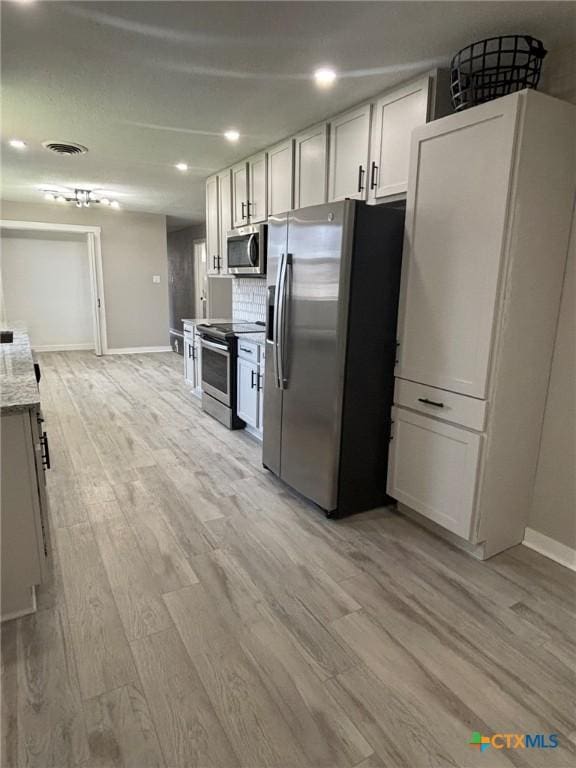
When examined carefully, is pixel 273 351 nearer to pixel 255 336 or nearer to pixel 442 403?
→ pixel 255 336

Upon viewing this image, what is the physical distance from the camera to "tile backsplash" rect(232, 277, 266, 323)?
4720 millimetres

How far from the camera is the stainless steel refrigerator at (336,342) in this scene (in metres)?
2.38

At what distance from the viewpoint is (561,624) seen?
188cm

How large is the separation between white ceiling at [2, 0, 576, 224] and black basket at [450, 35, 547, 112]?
6cm

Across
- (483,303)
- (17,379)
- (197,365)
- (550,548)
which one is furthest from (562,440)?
(197,365)

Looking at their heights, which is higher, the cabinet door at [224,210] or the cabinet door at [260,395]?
the cabinet door at [224,210]

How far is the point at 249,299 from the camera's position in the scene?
4977mm

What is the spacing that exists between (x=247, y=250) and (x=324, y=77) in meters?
1.71

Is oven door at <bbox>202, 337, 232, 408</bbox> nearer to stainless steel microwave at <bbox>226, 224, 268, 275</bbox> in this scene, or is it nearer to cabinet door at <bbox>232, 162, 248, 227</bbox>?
stainless steel microwave at <bbox>226, 224, 268, 275</bbox>

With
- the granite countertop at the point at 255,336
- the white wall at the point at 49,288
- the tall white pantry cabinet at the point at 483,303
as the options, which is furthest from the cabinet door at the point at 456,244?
the white wall at the point at 49,288

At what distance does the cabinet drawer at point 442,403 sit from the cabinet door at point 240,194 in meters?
2.67

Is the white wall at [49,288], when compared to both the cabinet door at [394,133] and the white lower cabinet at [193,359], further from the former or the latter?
the cabinet door at [394,133]

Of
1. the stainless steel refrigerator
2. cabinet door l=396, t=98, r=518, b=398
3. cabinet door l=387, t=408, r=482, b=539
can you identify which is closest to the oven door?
the stainless steel refrigerator

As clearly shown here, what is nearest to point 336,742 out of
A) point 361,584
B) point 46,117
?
point 361,584
